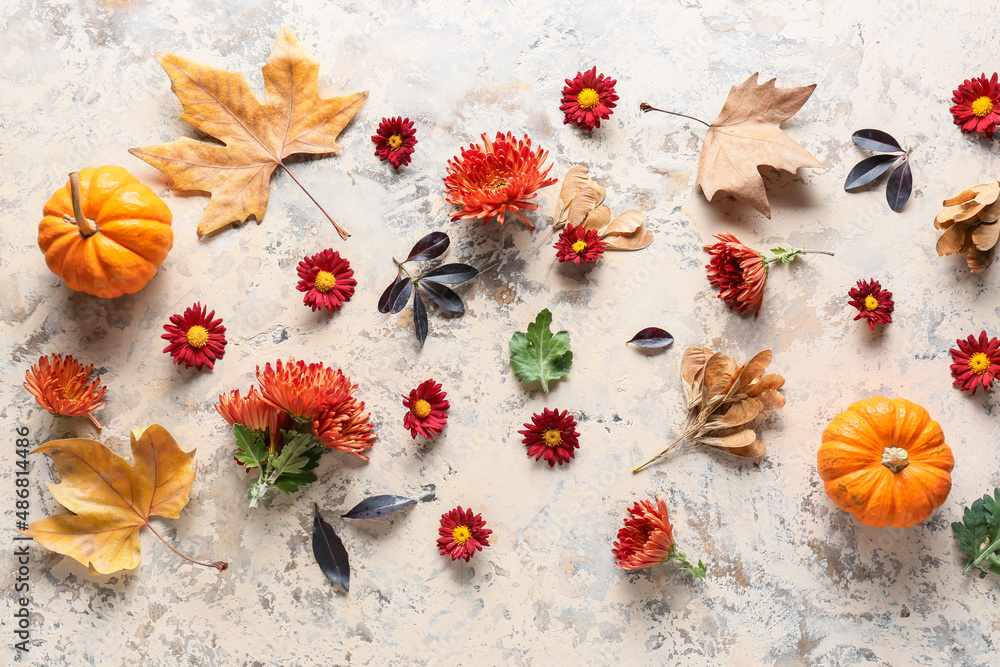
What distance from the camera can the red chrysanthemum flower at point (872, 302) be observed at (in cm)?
142

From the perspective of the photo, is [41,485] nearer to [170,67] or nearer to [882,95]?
[170,67]

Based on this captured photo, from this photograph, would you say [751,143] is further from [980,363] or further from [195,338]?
[195,338]

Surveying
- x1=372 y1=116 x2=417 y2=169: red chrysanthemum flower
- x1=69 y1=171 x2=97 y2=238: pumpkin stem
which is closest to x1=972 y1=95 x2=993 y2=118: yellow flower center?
x1=372 y1=116 x2=417 y2=169: red chrysanthemum flower

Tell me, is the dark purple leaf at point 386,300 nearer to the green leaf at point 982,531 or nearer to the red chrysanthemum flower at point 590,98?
the red chrysanthemum flower at point 590,98

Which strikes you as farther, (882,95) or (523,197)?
(882,95)

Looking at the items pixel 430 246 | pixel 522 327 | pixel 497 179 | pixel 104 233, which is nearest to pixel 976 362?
pixel 522 327

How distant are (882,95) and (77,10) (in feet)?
6.17

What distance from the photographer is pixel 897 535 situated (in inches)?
57.1

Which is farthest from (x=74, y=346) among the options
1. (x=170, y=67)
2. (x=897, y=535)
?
(x=897, y=535)

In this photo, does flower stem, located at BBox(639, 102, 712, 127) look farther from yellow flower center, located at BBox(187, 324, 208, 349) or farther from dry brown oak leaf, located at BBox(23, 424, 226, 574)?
dry brown oak leaf, located at BBox(23, 424, 226, 574)

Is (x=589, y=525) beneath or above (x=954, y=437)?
beneath

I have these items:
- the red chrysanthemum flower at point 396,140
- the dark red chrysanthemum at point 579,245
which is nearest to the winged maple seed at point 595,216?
the dark red chrysanthemum at point 579,245

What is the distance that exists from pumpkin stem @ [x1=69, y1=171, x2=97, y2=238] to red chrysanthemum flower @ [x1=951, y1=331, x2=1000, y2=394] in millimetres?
1883

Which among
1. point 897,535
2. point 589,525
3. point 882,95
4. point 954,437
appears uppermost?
point 882,95
